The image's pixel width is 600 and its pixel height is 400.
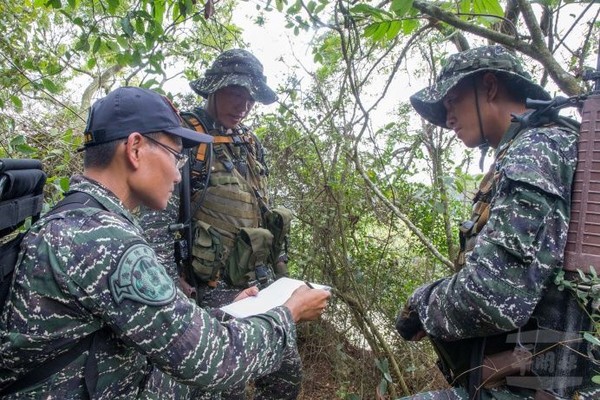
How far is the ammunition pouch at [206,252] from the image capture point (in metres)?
Result: 2.54

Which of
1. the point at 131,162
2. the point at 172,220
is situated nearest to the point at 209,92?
the point at 172,220

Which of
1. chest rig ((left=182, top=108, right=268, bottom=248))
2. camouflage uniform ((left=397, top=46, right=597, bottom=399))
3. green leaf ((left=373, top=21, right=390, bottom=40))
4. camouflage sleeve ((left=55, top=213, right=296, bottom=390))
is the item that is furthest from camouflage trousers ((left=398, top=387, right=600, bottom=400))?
green leaf ((left=373, top=21, right=390, bottom=40))

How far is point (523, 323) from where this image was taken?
55.1 inches

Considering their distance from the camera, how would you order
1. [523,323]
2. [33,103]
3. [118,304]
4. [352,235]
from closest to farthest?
[118,304] < [523,323] < [352,235] < [33,103]

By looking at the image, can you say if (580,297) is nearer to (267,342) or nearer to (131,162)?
(267,342)

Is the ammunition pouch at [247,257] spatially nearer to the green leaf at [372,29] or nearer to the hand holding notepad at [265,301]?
the hand holding notepad at [265,301]

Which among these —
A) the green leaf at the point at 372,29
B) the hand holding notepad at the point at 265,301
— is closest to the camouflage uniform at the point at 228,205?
the hand holding notepad at the point at 265,301

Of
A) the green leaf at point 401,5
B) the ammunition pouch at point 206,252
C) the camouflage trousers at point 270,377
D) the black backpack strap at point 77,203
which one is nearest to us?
the black backpack strap at point 77,203

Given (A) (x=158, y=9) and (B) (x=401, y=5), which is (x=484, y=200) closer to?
(B) (x=401, y=5)

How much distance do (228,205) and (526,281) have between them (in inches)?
69.0

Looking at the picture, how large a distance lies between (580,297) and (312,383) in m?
2.96

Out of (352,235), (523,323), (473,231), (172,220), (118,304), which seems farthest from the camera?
(352,235)

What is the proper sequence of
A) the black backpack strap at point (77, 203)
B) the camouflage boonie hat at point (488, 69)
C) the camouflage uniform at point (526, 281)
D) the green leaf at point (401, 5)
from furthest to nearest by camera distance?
the green leaf at point (401, 5) < the camouflage boonie hat at point (488, 69) < the camouflage uniform at point (526, 281) < the black backpack strap at point (77, 203)

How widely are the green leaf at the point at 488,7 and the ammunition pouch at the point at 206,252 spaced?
1793 mm
